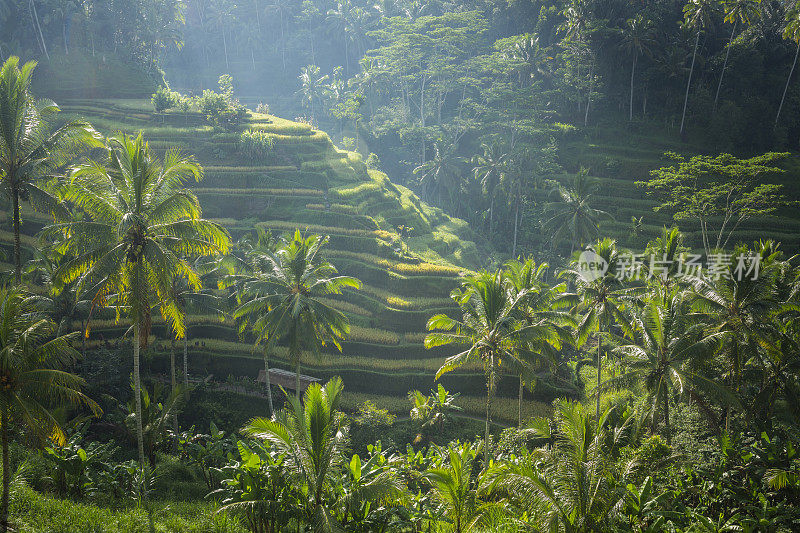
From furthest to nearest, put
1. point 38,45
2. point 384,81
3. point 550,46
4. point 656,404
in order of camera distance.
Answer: point 384,81
point 550,46
point 38,45
point 656,404

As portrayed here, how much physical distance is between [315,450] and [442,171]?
41.1 meters

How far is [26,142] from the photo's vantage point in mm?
17891

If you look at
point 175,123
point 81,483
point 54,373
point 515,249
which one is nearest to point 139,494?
point 81,483

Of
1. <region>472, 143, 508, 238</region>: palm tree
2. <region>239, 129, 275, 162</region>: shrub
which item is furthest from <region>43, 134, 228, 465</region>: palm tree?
<region>472, 143, 508, 238</region>: palm tree

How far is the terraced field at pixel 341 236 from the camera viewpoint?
90.0 feet

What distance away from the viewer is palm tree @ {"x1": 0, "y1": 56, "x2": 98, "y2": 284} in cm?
1714

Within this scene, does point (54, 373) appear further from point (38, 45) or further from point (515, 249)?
point (38, 45)

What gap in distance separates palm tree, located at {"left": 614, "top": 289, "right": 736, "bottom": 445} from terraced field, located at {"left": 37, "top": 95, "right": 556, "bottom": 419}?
9436 mm

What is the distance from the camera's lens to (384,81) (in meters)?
62.6

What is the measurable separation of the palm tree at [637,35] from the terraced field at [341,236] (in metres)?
22.4

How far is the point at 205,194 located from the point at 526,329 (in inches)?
1035

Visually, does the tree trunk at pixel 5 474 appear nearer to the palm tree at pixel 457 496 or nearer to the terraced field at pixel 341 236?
the palm tree at pixel 457 496

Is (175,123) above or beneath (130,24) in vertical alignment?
beneath

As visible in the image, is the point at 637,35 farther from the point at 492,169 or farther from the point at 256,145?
the point at 256,145
